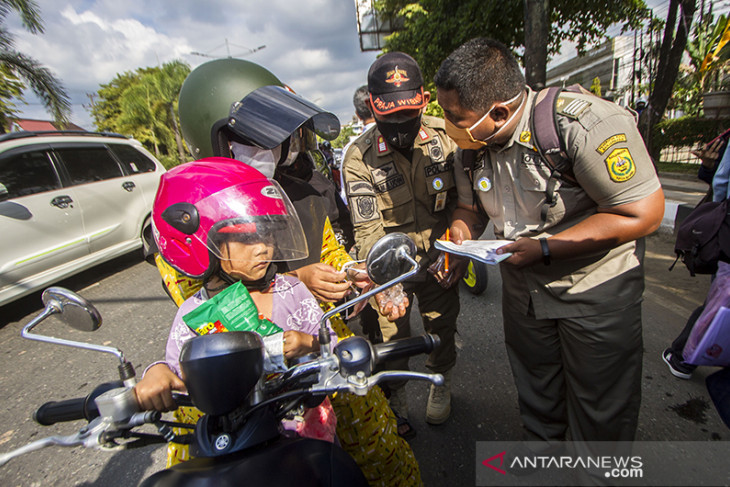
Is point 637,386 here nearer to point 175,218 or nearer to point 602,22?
point 175,218

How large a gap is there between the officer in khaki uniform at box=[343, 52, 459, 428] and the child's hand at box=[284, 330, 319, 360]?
90 cm

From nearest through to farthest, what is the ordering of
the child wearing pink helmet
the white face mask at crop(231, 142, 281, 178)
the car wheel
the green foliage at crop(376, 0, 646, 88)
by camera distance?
the child wearing pink helmet < the white face mask at crop(231, 142, 281, 178) < the car wheel < the green foliage at crop(376, 0, 646, 88)

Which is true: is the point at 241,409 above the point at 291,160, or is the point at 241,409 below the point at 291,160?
below

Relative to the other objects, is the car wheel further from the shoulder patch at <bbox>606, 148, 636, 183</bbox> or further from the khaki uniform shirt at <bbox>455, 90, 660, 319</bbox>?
the shoulder patch at <bbox>606, 148, 636, 183</bbox>

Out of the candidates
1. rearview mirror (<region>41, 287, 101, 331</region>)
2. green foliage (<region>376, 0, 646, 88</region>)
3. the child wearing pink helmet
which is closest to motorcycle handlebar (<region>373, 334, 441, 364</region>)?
the child wearing pink helmet

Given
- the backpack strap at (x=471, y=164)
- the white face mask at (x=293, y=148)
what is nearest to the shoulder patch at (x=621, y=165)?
the backpack strap at (x=471, y=164)

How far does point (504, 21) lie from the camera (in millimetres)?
7422


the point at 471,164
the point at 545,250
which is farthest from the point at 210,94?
the point at 545,250

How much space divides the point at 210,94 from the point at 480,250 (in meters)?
1.62

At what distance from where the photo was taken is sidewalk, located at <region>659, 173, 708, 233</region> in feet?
15.6

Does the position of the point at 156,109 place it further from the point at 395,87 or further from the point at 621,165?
the point at 621,165

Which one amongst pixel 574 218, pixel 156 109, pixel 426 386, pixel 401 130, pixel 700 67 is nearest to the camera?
pixel 574 218

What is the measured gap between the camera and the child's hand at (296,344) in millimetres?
1040

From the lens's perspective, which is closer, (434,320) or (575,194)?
(575,194)
